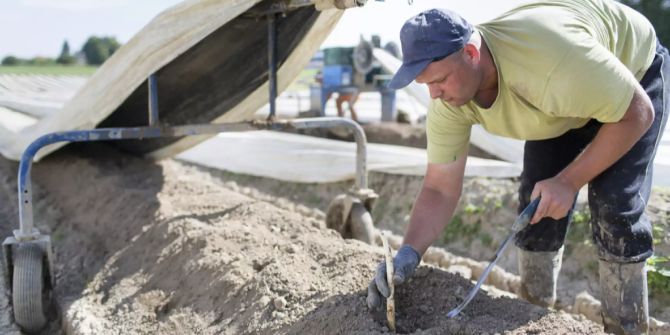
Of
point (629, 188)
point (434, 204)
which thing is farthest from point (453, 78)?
point (629, 188)

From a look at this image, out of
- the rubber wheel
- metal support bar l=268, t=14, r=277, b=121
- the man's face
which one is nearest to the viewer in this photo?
the man's face

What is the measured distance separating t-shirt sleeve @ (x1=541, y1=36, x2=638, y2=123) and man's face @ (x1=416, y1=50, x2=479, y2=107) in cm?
26

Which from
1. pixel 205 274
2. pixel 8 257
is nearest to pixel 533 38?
pixel 205 274

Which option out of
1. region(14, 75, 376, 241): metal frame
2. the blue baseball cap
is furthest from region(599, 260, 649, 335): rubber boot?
region(14, 75, 376, 241): metal frame

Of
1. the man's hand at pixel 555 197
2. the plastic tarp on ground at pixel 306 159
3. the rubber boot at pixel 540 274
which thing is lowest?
the plastic tarp on ground at pixel 306 159

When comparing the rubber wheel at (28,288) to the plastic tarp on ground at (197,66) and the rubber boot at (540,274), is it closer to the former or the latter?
the plastic tarp on ground at (197,66)

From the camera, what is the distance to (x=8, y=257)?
11.0ft

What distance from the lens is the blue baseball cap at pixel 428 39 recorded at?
2094 millimetres

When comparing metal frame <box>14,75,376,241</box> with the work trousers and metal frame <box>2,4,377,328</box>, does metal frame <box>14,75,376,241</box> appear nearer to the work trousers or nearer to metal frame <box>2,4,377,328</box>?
metal frame <box>2,4,377,328</box>

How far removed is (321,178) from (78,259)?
2511 millimetres

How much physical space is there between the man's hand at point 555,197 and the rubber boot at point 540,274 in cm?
80

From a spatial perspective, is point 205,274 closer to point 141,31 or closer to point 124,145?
point 141,31

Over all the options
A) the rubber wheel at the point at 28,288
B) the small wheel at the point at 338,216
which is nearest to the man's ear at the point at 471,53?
the small wheel at the point at 338,216

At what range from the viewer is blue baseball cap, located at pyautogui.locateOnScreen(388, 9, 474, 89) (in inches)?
82.4
